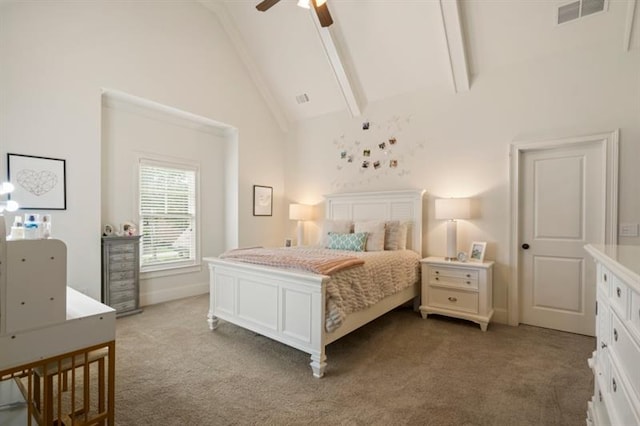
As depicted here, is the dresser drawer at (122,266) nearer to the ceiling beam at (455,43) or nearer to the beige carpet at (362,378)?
the beige carpet at (362,378)

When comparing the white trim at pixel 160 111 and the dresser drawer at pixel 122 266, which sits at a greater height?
the white trim at pixel 160 111

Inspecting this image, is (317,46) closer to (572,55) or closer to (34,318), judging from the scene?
(572,55)

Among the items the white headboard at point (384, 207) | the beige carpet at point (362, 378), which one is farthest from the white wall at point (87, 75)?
the white headboard at point (384, 207)

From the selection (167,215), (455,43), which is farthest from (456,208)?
(167,215)

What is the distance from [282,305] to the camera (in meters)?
2.60

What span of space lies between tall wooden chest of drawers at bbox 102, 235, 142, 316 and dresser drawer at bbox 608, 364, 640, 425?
14.3ft

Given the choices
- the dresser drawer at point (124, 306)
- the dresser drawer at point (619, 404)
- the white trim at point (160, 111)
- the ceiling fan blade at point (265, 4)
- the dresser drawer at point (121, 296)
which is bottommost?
the dresser drawer at point (124, 306)

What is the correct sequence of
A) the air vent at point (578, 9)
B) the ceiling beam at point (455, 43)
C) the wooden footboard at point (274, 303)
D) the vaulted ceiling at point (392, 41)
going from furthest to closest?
the ceiling beam at point (455, 43) → the vaulted ceiling at point (392, 41) → the air vent at point (578, 9) → the wooden footboard at point (274, 303)

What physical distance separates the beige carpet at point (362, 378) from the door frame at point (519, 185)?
0.42 metres

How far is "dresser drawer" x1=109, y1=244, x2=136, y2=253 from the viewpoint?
12.1 ft

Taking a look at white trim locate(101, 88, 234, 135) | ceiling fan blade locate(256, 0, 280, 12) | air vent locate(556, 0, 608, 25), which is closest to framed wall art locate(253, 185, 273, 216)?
white trim locate(101, 88, 234, 135)

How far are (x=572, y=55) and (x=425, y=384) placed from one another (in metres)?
3.62

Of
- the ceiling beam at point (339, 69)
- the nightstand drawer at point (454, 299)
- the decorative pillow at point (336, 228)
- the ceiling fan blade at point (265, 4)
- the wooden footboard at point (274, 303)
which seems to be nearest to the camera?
the wooden footboard at point (274, 303)

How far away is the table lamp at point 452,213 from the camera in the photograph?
11.7 feet
